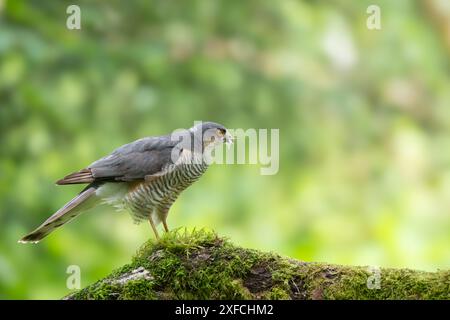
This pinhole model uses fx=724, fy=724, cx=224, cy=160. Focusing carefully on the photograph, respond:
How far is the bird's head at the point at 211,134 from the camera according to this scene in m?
3.82

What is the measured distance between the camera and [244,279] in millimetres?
2850

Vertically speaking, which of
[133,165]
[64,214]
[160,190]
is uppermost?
[133,165]

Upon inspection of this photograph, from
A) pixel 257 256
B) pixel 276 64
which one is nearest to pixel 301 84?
pixel 276 64

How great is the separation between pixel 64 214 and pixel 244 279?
1.25 m

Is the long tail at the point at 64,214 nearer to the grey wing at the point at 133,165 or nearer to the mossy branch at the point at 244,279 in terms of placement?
the grey wing at the point at 133,165

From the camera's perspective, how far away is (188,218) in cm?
565

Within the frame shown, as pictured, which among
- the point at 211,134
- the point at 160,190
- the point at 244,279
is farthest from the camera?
the point at 211,134

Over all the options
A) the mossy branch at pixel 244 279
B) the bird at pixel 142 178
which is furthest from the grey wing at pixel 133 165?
the mossy branch at pixel 244 279

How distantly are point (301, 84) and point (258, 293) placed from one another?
4.04m

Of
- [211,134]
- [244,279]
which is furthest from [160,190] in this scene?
[244,279]

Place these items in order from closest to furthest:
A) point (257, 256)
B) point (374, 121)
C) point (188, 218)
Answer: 1. point (257, 256)
2. point (188, 218)
3. point (374, 121)

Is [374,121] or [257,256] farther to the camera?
[374,121]

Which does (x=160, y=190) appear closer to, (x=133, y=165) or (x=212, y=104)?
(x=133, y=165)
